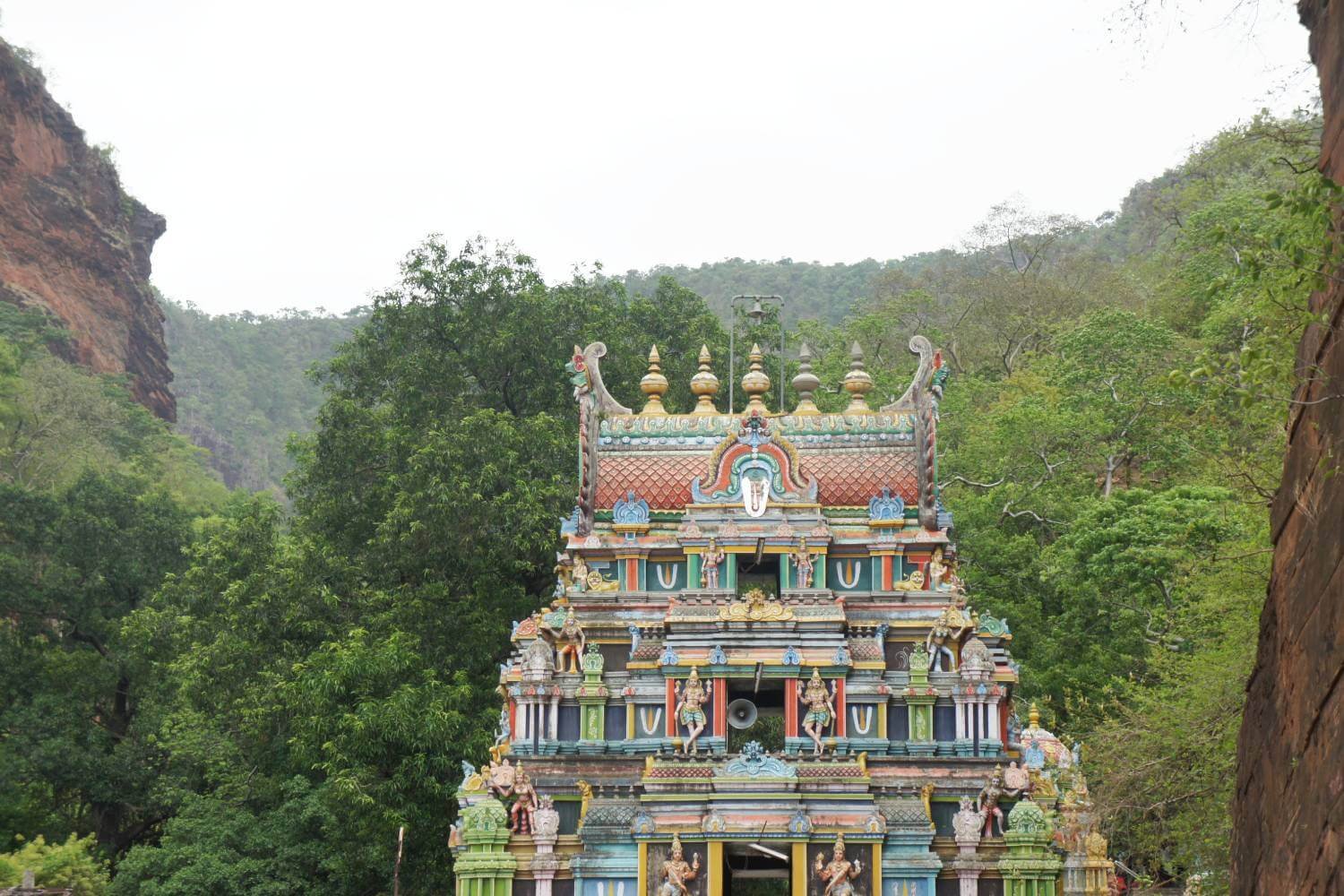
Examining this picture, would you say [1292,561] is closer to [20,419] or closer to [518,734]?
[518,734]

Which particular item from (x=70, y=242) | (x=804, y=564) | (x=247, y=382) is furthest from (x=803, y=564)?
(x=247, y=382)

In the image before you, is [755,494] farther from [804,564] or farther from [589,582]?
[589,582]

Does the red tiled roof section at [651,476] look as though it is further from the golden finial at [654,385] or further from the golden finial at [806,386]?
the golden finial at [806,386]

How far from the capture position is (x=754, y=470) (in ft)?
73.5

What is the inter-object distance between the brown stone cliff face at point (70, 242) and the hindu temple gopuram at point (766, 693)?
128ft

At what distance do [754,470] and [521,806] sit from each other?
17.0 ft

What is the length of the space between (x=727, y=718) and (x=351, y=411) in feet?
55.0

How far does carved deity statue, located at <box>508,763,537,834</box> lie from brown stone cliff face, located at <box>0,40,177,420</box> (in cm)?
4007

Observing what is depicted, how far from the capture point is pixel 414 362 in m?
36.9

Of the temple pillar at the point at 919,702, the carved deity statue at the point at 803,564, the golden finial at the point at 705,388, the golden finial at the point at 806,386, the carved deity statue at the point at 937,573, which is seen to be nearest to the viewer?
the temple pillar at the point at 919,702

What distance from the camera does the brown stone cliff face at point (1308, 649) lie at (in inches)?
383

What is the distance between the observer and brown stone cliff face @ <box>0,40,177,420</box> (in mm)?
56438

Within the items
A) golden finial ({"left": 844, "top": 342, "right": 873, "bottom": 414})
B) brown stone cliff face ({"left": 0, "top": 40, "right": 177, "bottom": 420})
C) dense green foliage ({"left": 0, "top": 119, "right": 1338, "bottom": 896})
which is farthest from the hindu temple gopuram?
brown stone cliff face ({"left": 0, "top": 40, "right": 177, "bottom": 420})

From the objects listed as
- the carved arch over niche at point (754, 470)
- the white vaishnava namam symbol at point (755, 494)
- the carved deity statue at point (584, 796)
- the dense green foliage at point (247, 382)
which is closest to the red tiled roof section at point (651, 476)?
the carved arch over niche at point (754, 470)
